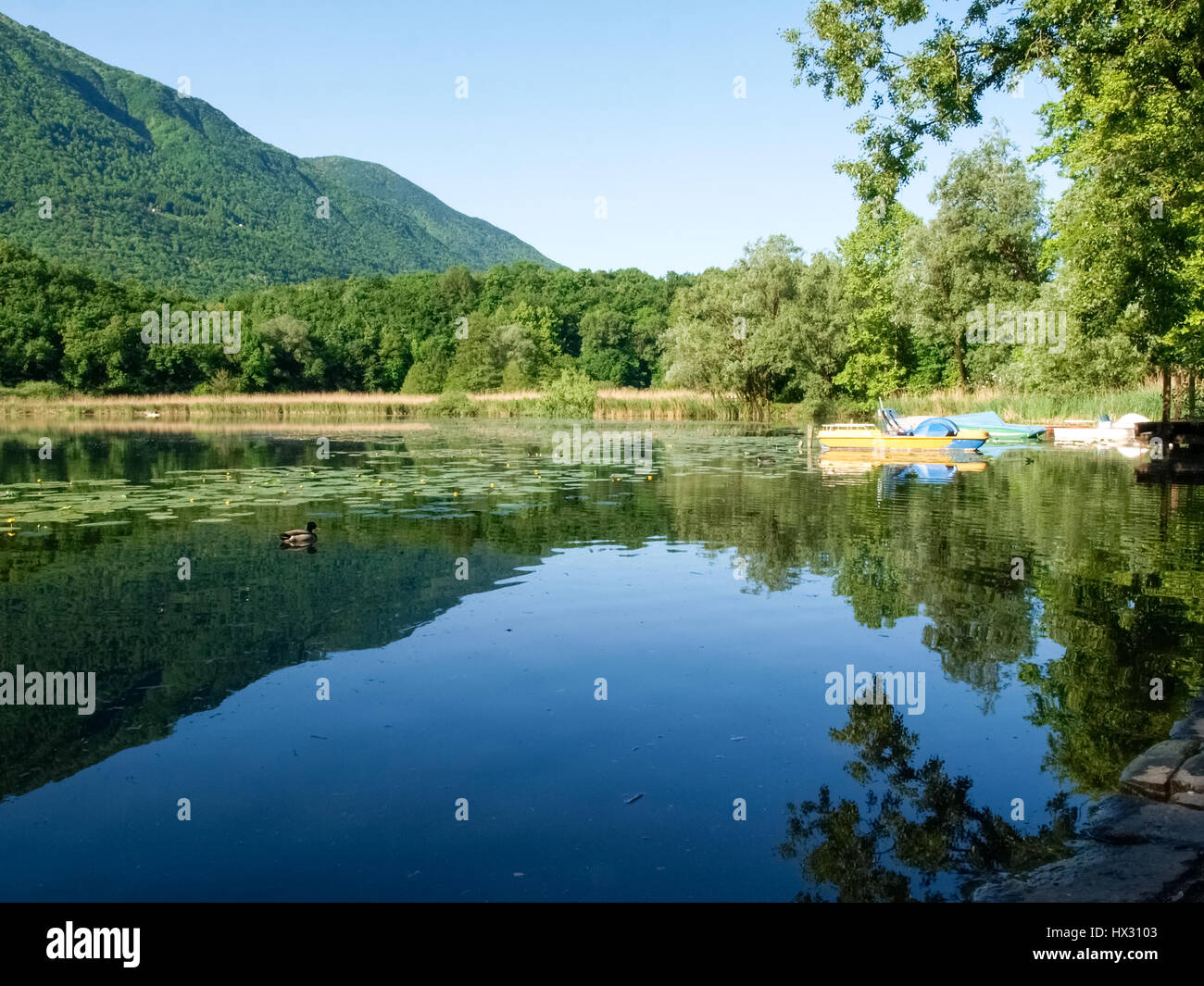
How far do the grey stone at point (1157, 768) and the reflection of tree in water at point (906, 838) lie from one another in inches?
18.8

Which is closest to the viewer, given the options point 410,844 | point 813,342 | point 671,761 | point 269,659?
point 410,844

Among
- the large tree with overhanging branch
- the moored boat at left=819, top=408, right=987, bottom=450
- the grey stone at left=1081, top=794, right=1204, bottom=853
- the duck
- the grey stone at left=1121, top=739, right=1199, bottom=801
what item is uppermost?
the large tree with overhanging branch

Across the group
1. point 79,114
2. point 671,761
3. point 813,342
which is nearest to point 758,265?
point 813,342

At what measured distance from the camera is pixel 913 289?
5850 cm

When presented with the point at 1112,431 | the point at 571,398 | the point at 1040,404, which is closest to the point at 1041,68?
the point at 1112,431

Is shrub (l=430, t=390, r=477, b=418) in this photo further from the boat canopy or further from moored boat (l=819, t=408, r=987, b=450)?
the boat canopy

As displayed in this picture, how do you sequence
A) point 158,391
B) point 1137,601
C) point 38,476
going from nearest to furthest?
point 1137,601 → point 38,476 → point 158,391

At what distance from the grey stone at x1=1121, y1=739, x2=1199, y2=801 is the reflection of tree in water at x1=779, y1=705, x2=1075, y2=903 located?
48 cm

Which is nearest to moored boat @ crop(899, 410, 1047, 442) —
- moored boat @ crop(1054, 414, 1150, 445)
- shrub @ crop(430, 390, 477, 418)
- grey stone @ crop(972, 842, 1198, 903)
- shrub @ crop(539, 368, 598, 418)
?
moored boat @ crop(1054, 414, 1150, 445)

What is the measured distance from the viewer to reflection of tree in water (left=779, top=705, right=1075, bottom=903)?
5.11 metres

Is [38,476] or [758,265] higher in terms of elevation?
[758,265]
